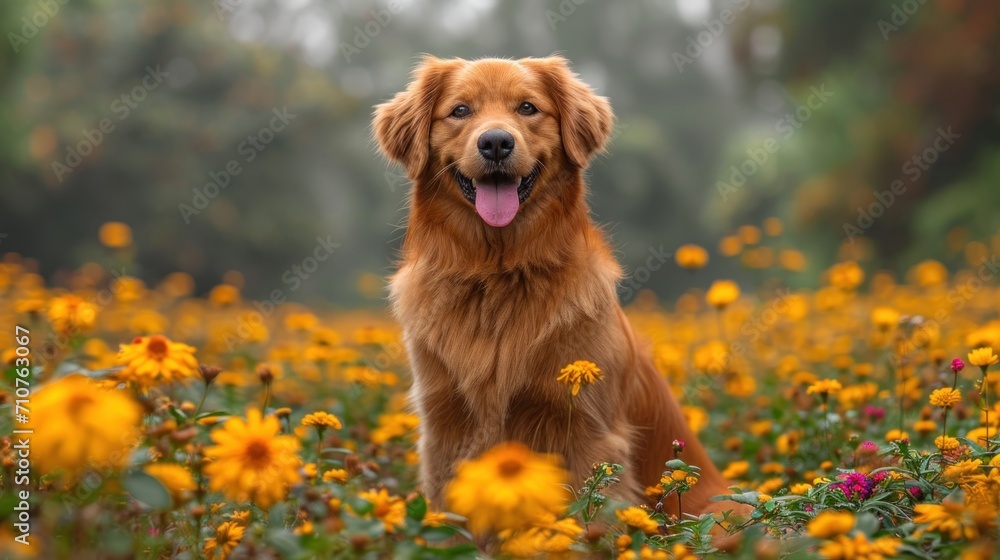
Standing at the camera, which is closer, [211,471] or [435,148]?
[211,471]

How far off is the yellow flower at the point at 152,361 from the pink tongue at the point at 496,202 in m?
1.33

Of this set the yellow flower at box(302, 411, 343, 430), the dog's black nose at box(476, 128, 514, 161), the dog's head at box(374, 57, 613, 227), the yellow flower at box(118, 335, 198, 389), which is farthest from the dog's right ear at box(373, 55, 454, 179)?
the yellow flower at box(118, 335, 198, 389)

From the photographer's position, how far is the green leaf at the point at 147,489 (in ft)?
5.16

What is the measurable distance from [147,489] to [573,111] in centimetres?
232

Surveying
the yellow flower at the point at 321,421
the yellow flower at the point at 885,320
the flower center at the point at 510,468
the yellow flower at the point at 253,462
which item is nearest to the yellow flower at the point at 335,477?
the yellow flower at the point at 321,421

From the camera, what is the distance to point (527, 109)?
3342mm

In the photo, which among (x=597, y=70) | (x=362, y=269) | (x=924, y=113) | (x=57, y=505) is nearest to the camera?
(x=57, y=505)

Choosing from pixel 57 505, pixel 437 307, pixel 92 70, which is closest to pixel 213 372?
pixel 57 505

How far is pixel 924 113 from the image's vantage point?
1180 centimetres

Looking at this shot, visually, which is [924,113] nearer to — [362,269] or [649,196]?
[649,196]

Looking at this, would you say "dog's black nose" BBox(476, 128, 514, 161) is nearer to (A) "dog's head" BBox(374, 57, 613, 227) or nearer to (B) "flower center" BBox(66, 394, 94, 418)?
(A) "dog's head" BBox(374, 57, 613, 227)

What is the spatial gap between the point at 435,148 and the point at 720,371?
6.32 feet

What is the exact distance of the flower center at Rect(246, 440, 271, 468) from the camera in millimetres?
1664

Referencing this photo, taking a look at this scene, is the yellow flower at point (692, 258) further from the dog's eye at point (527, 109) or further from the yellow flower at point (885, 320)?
the dog's eye at point (527, 109)
